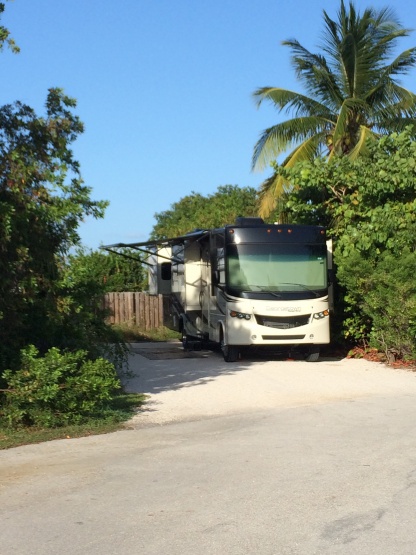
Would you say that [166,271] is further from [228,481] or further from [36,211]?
[228,481]

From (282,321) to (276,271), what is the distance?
1.17 m

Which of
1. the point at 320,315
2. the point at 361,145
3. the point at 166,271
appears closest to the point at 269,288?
the point at 320,315

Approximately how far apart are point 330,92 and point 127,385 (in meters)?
15.3

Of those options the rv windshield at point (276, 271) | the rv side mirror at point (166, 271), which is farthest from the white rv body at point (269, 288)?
the rv side mirror at point (166, 271)

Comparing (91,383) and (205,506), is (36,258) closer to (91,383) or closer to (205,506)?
(91,383)

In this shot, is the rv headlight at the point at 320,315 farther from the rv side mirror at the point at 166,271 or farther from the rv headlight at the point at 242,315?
the rv side mirror at the point at 166,271

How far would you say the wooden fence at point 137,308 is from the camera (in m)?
31.5

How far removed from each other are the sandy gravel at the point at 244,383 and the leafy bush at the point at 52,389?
813 mm

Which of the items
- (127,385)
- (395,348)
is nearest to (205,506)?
(127,385)

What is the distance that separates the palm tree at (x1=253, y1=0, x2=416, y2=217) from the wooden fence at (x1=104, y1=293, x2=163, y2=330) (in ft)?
21.8

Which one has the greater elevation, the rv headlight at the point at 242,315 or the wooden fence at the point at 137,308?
the wooden fence at the point at 137,308

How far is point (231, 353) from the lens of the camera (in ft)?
62.8

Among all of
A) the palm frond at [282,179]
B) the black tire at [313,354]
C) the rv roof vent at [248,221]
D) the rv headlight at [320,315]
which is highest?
the palm frond at [282,179]

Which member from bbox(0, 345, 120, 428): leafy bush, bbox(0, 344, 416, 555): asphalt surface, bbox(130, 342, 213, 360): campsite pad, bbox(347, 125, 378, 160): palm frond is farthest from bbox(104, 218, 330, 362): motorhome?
bbox(0, 345, 120, 428): leafy bush
